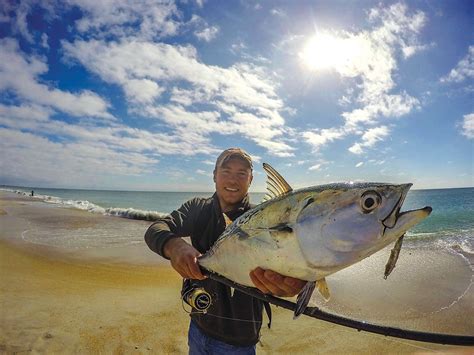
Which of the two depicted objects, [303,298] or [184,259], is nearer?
[303,298]

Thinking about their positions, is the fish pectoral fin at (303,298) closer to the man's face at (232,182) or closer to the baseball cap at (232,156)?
the man's face at (232,182)

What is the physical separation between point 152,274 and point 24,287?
2.79 meters

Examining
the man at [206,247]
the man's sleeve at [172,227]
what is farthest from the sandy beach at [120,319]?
the man's sleeve at [172,227]

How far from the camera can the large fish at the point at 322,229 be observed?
1.58 meters

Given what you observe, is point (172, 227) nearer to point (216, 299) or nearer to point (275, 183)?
point (216, 299)

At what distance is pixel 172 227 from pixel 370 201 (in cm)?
176

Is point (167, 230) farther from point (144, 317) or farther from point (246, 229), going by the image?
point (144, 317)

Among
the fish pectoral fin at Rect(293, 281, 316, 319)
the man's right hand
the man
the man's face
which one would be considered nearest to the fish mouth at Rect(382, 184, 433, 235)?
the fish pectoral fin at Rect(293, 281, 316, 319)

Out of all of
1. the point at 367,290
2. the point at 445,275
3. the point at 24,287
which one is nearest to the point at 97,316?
the point at 24,287

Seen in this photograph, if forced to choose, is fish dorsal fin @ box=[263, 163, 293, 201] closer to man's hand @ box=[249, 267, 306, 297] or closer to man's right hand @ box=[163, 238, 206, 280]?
man's hand @ box=[249, 267, 306, 297]

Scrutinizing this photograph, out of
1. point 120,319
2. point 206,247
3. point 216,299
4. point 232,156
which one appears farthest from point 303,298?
point 120,319

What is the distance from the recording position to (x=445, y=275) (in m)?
8.42

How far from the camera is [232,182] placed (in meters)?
3.05

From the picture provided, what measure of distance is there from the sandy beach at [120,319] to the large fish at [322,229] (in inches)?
126
